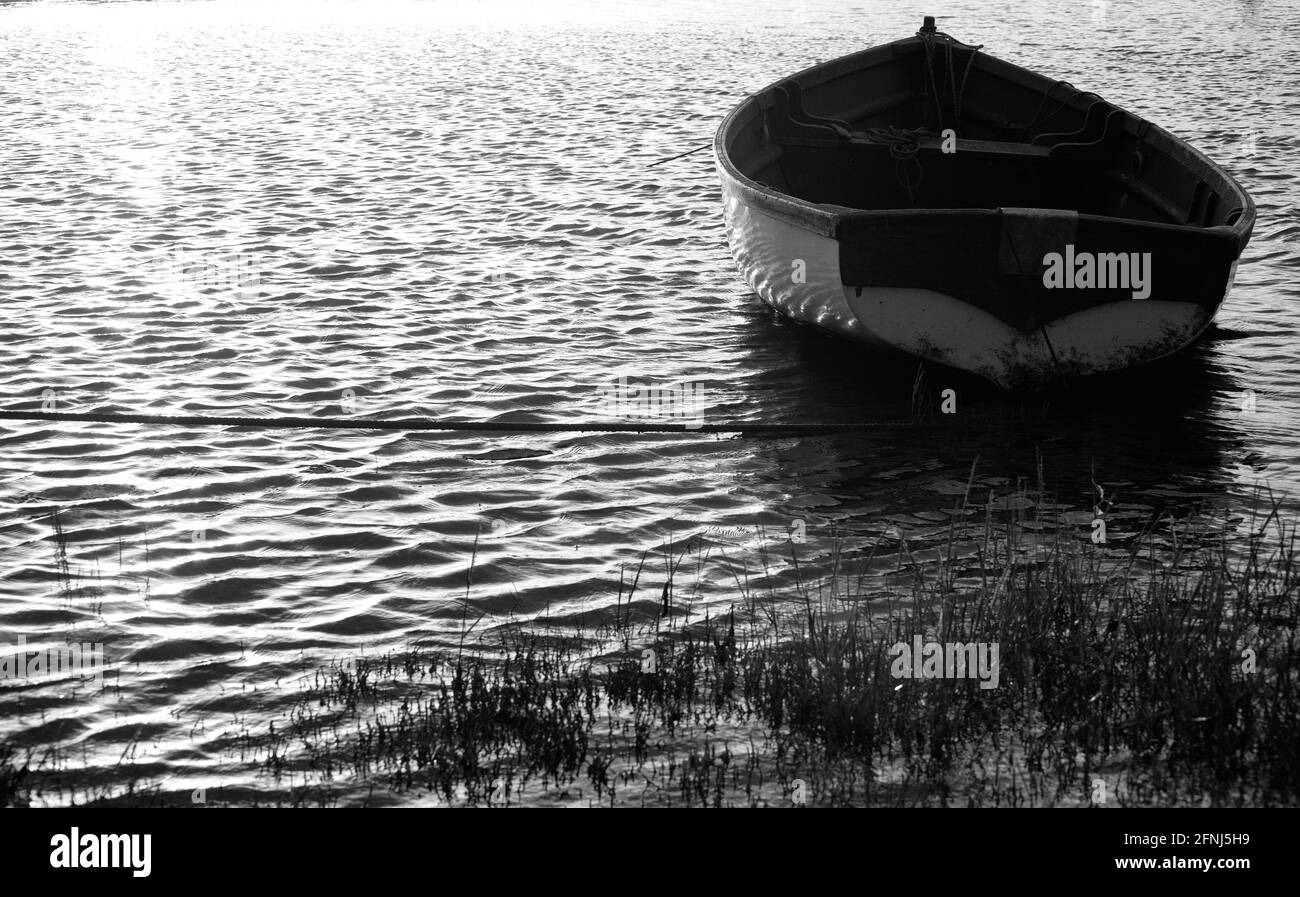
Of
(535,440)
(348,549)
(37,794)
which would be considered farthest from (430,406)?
(37,794)

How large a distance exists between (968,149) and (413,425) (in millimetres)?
7238

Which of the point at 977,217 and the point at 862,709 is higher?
the point at 977,217

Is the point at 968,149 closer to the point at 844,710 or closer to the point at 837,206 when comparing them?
the point at 837,206

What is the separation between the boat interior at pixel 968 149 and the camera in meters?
12.1

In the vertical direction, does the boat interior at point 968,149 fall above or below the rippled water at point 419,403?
above

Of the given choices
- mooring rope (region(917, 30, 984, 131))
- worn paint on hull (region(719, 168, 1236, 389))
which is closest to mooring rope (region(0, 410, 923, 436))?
worn paint on hull (region(719, 168, 1236, 389))

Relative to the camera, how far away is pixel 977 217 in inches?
357

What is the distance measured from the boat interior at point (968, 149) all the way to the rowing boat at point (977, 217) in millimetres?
19

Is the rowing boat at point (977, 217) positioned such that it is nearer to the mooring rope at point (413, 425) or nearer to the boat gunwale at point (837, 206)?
the boat gunwale at point (837, 206)

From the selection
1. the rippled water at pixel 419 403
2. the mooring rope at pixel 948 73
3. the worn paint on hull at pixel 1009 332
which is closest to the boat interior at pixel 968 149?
the mooring rope at pixel 948 73

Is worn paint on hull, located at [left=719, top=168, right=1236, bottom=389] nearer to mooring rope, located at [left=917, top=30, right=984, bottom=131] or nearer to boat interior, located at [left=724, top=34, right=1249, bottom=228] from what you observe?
boat interior, located at [left=724, top=34, right=1249, bottom=228]

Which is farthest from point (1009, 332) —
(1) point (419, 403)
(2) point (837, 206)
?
(1) point (419, 403)
